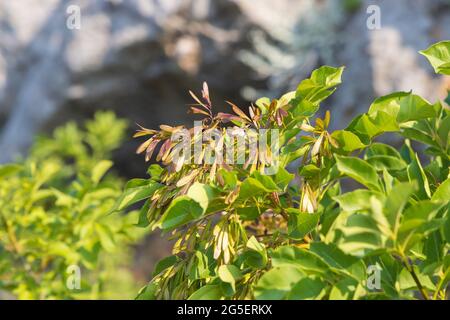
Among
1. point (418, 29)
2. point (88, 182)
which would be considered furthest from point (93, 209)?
point (418, 29)

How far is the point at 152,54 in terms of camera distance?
17.7ft

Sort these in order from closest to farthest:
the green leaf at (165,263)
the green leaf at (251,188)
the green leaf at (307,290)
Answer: the green leaf at (307,290), the green leaf at (251,188), the green leaf at (165,263)

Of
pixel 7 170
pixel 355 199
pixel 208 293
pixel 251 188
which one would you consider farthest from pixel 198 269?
pixel 7 170

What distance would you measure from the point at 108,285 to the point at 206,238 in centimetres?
305

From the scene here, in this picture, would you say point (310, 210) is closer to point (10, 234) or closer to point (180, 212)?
point (180, 212)

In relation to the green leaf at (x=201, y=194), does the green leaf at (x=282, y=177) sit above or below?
above

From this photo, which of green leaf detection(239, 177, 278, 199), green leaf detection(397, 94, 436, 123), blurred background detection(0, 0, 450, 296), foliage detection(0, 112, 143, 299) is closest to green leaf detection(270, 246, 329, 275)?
green leaf detection(239, 177, 278, 199)

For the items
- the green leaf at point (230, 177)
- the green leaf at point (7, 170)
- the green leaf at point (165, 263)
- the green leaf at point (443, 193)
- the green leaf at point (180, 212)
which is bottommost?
the green leaf at point (165, 263)

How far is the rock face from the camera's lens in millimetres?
5227

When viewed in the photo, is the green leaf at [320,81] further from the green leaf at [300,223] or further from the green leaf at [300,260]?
the green leaf at [300,260]

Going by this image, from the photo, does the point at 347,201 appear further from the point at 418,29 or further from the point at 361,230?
the point at 418,29

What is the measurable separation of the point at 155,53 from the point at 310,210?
4447 millimetres

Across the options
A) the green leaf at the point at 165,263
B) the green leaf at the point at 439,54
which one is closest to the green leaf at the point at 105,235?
the green leaf at the point at 165,263

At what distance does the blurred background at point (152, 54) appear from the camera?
522cm
